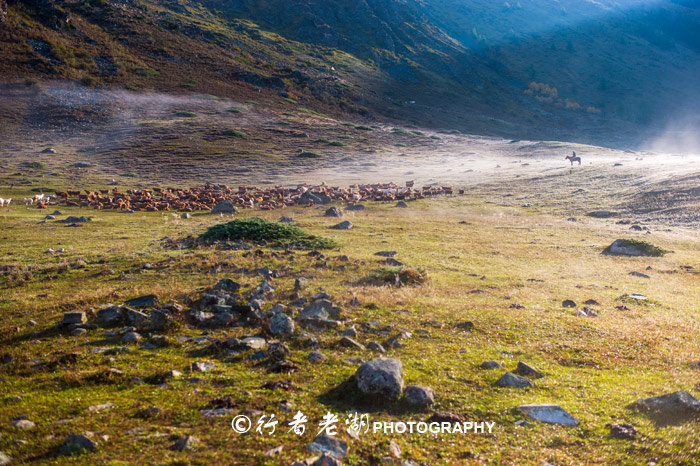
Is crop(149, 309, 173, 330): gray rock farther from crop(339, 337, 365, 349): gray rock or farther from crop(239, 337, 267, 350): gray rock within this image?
crop(339, 337, 365, 349): gray rock

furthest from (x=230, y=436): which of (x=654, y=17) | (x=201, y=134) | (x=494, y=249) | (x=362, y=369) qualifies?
(x=654, y=17)

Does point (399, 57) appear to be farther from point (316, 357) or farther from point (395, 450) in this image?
point (395, 450)

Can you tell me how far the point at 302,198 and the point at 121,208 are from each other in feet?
45.6

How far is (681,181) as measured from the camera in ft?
110

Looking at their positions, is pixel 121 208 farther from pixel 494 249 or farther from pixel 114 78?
pixel 114 78

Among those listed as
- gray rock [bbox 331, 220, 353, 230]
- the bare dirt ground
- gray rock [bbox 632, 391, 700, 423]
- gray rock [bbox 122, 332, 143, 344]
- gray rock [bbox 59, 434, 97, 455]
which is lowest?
gray rock [bbox 122, 332, 143, 344]

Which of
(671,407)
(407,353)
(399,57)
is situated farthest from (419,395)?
(399,57)

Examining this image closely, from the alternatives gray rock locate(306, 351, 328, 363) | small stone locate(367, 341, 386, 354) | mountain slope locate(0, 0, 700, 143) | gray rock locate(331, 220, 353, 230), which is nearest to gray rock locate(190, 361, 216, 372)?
gray rock locate(306, 351, 328, 363)

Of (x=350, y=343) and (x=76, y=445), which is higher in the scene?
(x=76, y=445)

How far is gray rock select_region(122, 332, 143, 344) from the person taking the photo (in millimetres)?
7621

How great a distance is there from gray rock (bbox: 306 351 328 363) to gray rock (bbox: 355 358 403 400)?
1.30m

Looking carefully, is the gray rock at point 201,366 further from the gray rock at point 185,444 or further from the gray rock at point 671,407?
the gray rock at point 671,407

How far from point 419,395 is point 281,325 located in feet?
11.5

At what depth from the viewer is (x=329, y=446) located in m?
4.55
